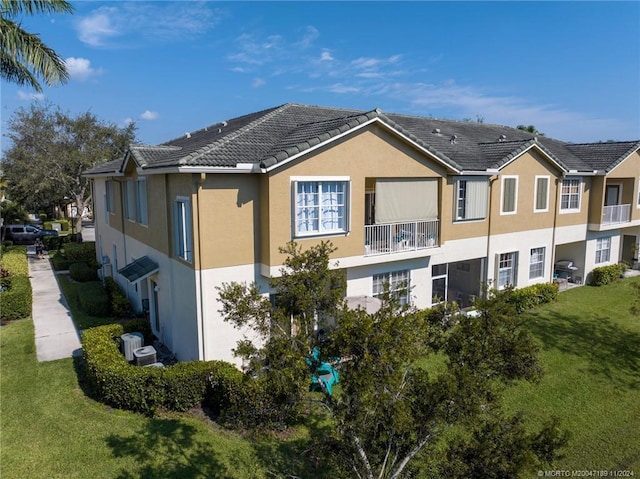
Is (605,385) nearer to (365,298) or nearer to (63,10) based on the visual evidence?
(365,298)

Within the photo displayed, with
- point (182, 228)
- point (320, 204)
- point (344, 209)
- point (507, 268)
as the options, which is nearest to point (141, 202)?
point (182, 228)

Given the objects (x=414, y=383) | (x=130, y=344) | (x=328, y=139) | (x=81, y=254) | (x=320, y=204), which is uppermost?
(x=328, y=139)

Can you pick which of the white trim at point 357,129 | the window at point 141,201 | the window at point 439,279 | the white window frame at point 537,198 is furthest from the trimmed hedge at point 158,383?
the white window frame at point 537,198

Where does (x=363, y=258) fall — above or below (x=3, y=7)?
below

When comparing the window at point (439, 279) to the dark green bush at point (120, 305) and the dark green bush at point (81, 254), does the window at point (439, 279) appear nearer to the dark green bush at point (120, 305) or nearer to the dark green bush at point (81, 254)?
the dark green bush at point (120, 305)

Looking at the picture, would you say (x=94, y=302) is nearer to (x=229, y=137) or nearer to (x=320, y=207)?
(x=229, y=137)

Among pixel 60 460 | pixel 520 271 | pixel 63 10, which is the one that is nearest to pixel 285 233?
pixel 60 460

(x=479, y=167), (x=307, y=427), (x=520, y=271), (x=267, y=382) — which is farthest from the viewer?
(x=520, y=271)
